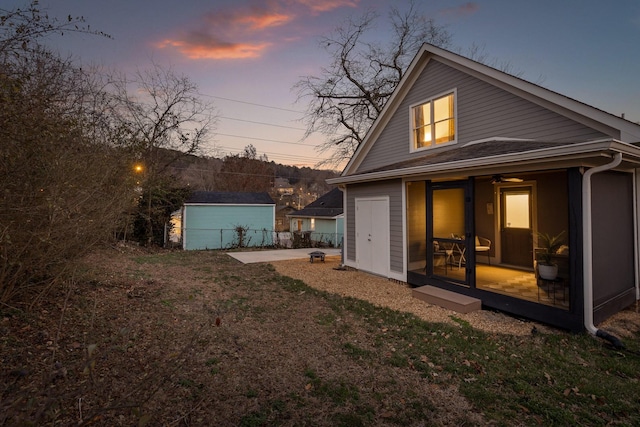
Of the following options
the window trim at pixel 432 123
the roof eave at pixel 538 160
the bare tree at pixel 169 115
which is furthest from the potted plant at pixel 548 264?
the bare tree at pixel 169 115

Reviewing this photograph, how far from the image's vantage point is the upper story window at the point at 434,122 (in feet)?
28.6

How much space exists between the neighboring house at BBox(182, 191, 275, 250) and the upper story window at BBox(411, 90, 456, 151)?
464 inches

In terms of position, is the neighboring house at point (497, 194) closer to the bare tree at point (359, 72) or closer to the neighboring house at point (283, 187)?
the bare tree at point (359, 72)

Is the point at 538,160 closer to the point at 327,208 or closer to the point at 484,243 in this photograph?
the point at 484,243

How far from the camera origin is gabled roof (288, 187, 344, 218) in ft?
76.7

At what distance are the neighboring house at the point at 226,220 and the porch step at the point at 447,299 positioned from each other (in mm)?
13249

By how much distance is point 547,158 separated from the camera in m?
4.87

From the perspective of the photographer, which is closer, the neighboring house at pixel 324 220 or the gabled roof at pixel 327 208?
the neighboring house at pixel 324 220

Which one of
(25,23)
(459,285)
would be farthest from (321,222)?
(25,23)

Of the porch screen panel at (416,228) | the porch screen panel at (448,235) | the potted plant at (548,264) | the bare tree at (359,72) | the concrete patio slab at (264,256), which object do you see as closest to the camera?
the potted plant at (548,264)

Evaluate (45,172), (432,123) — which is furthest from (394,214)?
(45,172)

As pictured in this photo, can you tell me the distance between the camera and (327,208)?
2467 cm

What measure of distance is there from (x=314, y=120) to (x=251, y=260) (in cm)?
1015

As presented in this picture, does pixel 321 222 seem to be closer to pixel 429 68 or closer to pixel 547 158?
pixel 429 68
